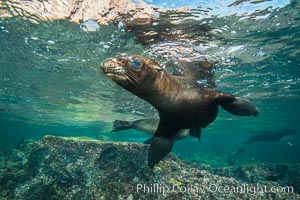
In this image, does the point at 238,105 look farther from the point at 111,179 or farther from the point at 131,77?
the point at 111,179

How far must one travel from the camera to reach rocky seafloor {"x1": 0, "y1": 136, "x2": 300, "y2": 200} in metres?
6.30

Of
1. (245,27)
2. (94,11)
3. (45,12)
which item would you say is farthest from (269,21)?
(45,12)

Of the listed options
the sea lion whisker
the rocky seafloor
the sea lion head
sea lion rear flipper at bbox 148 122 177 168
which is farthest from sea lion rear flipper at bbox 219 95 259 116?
the rocky seafloor

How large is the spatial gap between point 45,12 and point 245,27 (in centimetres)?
796

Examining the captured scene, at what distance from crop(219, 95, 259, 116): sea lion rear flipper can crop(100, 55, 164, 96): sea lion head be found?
199cm

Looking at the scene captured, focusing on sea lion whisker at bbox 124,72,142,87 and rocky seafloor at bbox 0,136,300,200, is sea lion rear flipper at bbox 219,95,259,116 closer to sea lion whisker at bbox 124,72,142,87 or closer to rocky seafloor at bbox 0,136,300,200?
sea lion whisker at bbox 124,72,142,87

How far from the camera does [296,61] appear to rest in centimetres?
1366

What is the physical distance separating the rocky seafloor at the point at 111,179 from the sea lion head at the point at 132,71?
391 centimetres

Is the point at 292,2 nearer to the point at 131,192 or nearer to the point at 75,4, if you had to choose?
the point at 75,4

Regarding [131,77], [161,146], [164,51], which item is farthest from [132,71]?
[164,51]

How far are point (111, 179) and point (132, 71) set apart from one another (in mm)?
4436

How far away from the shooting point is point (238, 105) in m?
4.76

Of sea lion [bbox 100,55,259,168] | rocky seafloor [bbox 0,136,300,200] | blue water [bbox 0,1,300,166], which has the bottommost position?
rocky seafloor [bbox 0,136,300,200]

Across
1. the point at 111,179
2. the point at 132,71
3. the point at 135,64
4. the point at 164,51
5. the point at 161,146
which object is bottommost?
the point at 111,179
